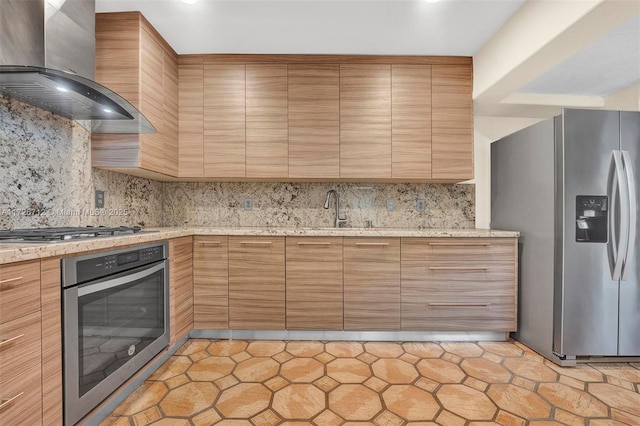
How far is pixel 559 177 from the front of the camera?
1.91m

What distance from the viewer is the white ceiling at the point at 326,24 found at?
1.84 m

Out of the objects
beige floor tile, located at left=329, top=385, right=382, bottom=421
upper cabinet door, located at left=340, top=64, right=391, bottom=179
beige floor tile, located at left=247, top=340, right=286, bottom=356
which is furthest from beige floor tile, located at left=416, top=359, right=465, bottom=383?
upper cabinet door, located at left=340, top=64, right=391, bottom=179

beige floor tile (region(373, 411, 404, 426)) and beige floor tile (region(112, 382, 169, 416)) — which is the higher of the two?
beige floor tile (region(373, 411, 404, 426))

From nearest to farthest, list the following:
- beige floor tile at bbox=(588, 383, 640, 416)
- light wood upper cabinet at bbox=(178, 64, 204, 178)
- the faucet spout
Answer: beige floor tile at bbox=(588, 383, 640, 416) → light wood upper cabinet at bbox=(178, 64, 204, 178) → the faucet spout

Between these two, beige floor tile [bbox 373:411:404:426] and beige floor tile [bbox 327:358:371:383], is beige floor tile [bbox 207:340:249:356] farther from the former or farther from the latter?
beige floor tile [bbox 373:411:404:426]

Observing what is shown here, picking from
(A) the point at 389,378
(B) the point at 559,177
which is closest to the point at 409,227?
(B) the point at 559,177

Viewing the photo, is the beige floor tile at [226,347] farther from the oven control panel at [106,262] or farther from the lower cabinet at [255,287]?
the oven control panel at [106,262]

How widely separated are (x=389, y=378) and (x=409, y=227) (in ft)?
4.78

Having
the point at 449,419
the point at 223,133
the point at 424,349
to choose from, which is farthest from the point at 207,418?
the point at 223,133

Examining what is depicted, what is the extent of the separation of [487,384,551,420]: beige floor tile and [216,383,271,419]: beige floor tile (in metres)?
1.28

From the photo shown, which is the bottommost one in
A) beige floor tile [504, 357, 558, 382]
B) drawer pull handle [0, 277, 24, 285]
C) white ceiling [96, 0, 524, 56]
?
beige floor tile [504, 357, 558, 382]

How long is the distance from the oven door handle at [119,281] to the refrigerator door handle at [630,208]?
10.1ft

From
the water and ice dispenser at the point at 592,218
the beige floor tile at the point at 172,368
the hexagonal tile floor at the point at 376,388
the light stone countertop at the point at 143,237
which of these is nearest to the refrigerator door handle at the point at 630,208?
the water and ice dispenser at the point at 592,218

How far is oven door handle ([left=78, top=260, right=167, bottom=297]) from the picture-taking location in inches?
49.8
